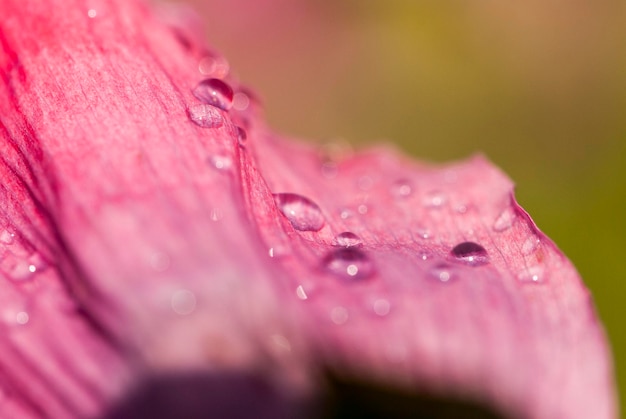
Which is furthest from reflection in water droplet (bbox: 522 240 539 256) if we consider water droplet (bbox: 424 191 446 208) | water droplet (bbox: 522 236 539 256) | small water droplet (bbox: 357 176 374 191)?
small water droplet (bbox: 357 176 374 191)

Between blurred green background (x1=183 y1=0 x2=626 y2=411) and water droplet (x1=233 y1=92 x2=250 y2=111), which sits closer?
water droplet (x1=233 y1=92 x2=250 y2=111)

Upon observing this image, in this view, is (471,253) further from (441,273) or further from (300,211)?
(300,211)

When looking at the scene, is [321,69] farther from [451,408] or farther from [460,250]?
[451,408]

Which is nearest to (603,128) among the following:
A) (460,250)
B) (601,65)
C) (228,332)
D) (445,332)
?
(601,65)

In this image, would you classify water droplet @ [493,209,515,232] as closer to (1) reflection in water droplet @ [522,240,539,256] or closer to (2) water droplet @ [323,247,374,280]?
(1) reflection in water droplet @ [522,240,539,256]

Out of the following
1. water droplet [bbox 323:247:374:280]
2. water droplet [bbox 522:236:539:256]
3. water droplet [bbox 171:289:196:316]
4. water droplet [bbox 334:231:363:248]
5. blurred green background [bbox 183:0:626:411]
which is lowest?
water droplet [bbox 171:289:196:316]

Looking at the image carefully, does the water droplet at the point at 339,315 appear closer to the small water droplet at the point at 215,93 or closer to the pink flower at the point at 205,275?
the pink flower at the point at 205,275
